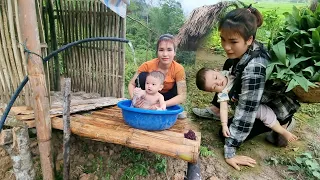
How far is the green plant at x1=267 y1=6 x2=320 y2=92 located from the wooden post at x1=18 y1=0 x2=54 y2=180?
2.20 m

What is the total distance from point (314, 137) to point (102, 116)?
2.84m

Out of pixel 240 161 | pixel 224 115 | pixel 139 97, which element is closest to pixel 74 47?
pixel 139 97

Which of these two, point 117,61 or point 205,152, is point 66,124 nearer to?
point 205,152

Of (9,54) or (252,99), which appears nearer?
(9,54)

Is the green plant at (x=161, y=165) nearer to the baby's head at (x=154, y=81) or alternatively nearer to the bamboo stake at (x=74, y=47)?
the baby's head at (x=154, y=81)

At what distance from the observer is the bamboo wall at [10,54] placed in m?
2.50

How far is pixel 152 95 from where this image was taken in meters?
2.62

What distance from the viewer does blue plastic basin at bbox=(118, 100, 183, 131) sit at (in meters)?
2.39

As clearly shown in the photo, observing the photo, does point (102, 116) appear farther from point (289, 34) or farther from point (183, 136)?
point (289, 34)

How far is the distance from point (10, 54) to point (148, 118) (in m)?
1.50

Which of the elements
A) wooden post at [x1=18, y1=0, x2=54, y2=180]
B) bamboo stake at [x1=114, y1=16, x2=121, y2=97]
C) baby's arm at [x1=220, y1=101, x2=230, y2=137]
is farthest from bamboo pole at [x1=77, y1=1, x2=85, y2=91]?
baby's arm at [x1=220, y1=101, x2=230, y2=137]

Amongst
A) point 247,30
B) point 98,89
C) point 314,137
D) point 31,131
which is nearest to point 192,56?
point 98,89

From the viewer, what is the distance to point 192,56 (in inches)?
295

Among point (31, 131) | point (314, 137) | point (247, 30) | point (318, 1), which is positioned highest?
point (318, 1)
